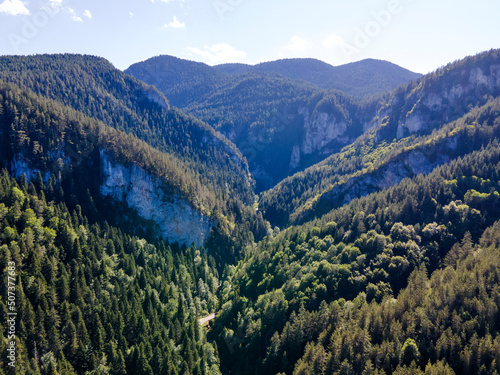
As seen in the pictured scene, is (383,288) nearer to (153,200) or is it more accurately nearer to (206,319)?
(206,319)

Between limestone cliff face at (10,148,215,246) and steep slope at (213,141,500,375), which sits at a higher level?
limestone cliff face at (10,148,215,246)

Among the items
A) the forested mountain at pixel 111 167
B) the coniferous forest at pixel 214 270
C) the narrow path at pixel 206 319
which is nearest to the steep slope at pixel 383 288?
the coniferous forest at pixel 214 270

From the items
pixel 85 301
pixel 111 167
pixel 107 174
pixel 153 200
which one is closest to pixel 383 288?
pixel 85 301

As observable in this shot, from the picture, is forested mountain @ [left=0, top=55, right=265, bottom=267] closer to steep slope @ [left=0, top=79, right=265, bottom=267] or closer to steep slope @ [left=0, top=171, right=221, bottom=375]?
steep slope @ [left=0, top=79, right=265, bottom=267]

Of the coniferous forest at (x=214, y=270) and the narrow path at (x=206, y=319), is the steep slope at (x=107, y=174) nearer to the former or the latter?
the coniferous forest at (x=214, y=270)

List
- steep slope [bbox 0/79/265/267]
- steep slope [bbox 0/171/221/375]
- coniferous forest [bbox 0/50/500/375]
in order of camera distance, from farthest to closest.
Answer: steep slope [bbox 0/79/265/267], coniferous forest [bbox 0/50/500/375], steep slope [bbox 0/171/221/375]

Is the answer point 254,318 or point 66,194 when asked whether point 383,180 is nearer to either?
point 254,318

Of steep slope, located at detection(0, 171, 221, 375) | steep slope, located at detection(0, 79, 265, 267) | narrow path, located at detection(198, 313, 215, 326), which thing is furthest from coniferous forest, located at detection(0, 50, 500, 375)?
narrow path, located at detection(198, 313, 215, 326)

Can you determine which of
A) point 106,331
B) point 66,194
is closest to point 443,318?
point 106,331
